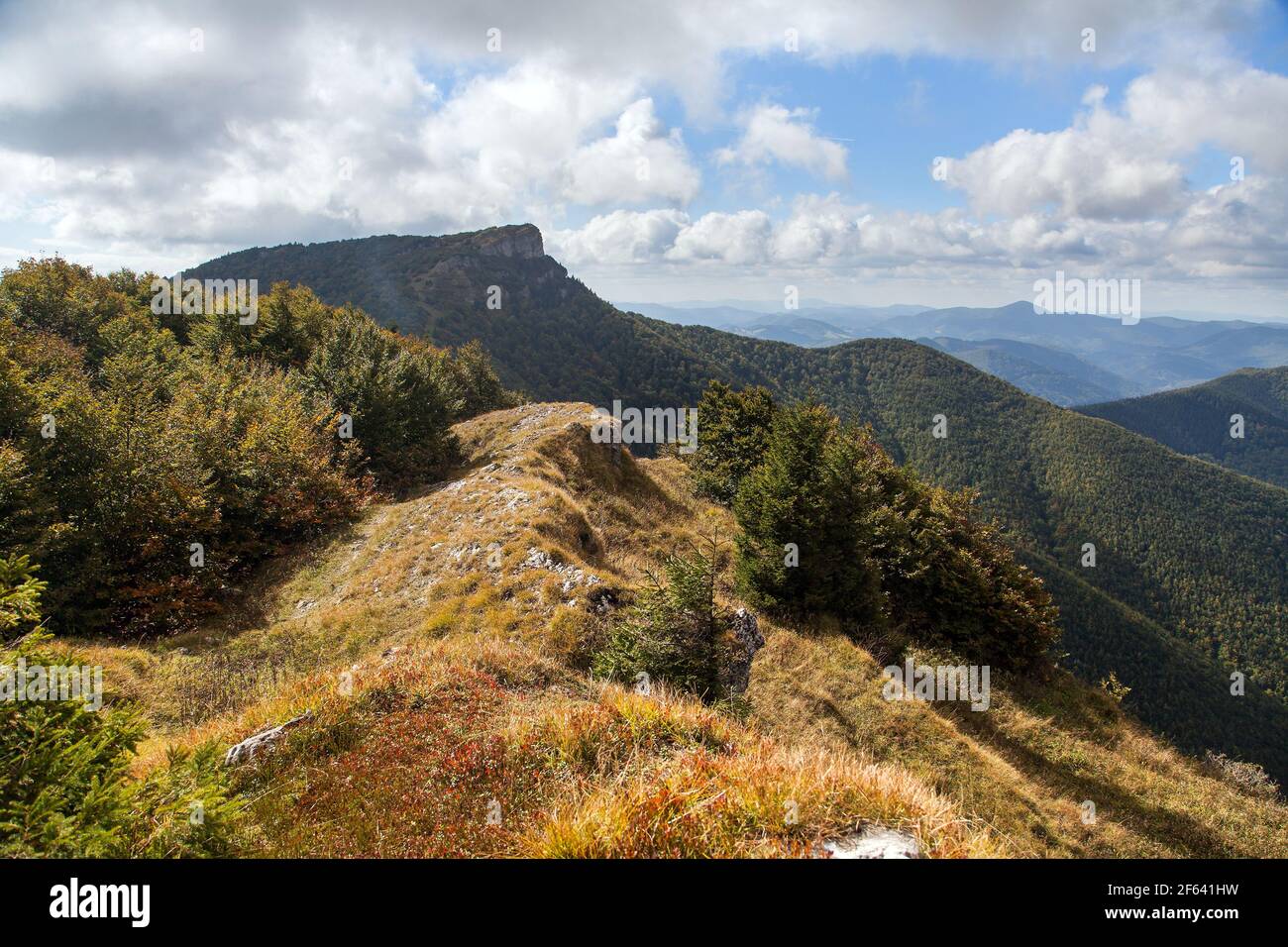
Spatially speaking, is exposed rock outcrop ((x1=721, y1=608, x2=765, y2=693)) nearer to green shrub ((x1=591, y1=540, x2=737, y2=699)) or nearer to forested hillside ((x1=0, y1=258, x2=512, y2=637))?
green shrub ((x1=591, y1=540, x2=737, y2=699))

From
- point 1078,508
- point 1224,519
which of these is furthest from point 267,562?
point 1224,519

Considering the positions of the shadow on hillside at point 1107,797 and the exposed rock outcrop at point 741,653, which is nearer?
the exposed rock outcrop at point 741,653

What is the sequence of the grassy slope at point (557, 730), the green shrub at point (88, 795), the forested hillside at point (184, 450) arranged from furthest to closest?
the forested hillside at point (184, 450), the grassy slope at point (557, 730), the green shrub at point (88, 795)

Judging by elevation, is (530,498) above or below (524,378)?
below

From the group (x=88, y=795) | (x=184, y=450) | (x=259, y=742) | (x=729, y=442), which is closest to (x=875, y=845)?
(x=88, y=795)

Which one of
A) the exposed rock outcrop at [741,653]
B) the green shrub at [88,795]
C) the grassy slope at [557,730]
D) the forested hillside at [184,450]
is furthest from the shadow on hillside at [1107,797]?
the forested hillside at [184,450]

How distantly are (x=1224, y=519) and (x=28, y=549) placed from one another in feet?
792

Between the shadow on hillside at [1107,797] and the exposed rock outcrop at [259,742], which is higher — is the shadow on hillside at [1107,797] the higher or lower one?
the lower one

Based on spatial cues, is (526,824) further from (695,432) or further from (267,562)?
(695,432)

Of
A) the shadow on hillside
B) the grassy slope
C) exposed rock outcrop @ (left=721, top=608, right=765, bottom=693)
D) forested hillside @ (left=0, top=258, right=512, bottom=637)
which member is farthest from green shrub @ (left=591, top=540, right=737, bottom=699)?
the shadow on hillside

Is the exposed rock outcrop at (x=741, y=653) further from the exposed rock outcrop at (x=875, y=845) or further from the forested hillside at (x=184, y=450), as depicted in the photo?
the forested hillside at (x=184, y=450)

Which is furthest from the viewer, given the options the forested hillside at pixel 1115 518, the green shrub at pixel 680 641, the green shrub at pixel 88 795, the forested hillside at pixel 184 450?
the forested hillside at pixel 1115 518

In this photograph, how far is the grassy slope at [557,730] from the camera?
4.64 m

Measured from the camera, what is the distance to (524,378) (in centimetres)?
16025
